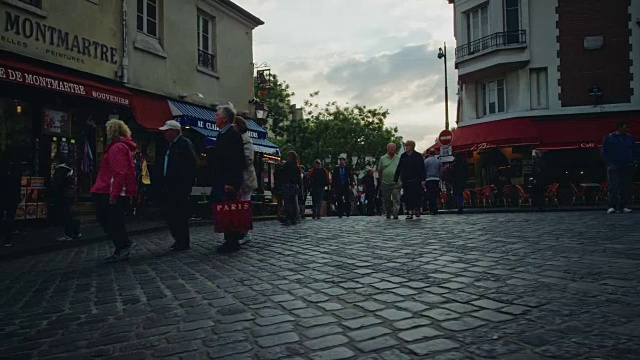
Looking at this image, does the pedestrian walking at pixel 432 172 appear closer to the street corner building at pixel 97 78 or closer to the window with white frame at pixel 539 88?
the street corner building at pixel 97 78

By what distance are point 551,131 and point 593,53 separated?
3.97 meters

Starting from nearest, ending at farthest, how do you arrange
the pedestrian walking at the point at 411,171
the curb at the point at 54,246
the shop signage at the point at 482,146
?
the curb at the point at 54,246 < the pedestrian walking at the point at 411,171 < the shop signage at the point at 482,146

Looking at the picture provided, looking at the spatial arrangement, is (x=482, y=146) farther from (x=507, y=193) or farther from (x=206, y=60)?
(x=206, y=60)

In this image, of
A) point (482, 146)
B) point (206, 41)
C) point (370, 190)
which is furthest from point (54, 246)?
point (482, 146)

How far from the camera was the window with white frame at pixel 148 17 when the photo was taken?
13.4 metres

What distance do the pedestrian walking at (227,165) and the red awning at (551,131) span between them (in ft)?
47.4

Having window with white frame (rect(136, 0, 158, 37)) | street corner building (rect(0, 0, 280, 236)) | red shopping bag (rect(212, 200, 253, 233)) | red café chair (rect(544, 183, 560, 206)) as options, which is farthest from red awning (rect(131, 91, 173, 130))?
red café chair (rect(544, 183, 560, 206))

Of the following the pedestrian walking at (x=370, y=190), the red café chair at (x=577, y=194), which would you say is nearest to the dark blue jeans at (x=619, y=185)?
the red café chair at (x=577, y=194)

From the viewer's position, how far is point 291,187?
11.4 m

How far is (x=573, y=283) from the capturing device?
3486mm

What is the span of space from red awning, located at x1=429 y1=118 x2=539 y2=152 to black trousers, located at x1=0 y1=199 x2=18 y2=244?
52.8 ft

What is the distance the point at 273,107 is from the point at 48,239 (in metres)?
24.0

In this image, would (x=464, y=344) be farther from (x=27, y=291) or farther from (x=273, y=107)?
(x=273, y=107)

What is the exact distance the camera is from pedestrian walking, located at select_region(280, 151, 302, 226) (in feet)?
37.5
